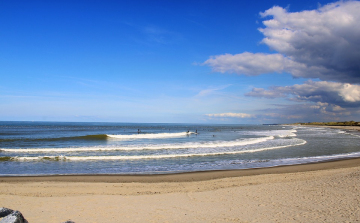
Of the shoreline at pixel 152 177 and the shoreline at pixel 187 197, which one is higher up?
the shoreline at pixel 187 197

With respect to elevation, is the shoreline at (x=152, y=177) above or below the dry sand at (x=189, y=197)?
below

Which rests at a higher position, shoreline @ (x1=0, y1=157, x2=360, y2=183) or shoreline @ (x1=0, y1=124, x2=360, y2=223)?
shoreline @ (x1=0, y1=124, x2=360, y2=223)

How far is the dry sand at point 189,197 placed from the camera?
714cm

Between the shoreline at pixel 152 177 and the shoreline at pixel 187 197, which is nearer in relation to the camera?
the shoreline at pixel 187 197

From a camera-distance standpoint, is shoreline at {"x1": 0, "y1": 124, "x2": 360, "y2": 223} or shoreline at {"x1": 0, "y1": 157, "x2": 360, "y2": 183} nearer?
shoreline at {"x1": 0, "y1": 124, "x2": 360, "y2": 223}

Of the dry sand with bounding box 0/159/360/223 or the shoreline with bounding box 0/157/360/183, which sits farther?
the shoreline with bounding box 0/157/360/183

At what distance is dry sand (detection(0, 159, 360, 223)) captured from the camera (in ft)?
23.4

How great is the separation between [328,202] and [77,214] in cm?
856

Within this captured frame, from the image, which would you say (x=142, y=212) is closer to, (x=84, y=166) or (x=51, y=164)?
(x=84, y=166)

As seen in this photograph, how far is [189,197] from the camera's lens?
935 centimetres

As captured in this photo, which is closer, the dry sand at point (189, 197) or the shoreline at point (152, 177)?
the dry sand at point (189, 197)

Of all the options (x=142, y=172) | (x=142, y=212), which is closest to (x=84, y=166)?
(x=142, y=172)

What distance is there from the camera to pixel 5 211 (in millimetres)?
5945

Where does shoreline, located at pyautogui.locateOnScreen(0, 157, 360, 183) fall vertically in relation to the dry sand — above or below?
below
